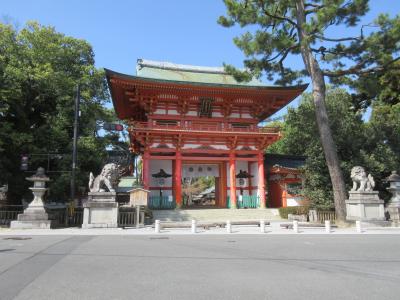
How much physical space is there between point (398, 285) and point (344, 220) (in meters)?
11.7

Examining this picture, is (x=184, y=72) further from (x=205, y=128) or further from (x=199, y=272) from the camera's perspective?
(x=199, y=272)

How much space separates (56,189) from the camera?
1703 cm

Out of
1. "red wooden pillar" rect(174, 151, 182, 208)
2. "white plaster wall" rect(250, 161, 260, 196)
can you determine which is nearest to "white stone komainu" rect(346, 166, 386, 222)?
"white plaster wall" rect(250, 161, 260, 196)

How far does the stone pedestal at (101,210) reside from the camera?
49.6 ft

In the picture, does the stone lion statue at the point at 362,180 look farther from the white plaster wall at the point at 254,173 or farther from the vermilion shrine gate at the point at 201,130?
the white plaster wall at the point at 254,173

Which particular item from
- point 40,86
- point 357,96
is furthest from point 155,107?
point 357,96

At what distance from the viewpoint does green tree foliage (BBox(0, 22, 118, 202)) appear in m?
16.5

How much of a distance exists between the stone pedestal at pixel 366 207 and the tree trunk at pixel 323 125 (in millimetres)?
600

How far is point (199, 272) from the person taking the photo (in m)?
5.95

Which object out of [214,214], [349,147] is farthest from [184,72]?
[349,147]

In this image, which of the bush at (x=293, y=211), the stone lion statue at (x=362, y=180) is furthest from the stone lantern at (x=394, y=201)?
the bush at (x=293, y=211)

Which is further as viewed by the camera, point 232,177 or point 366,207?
point 232,177

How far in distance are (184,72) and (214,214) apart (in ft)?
41.5

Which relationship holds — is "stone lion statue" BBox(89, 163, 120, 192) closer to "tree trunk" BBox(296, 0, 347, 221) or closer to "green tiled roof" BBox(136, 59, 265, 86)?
"tree trunk" BBox(296, 0, 347, 221)
